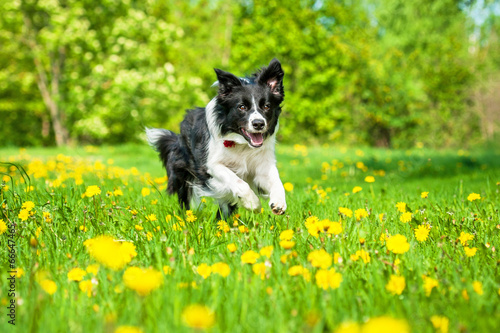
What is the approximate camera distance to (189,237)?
2.51 metres

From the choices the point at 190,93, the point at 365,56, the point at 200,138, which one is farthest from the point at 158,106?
the point at 200,138

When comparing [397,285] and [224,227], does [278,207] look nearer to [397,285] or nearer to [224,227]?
[224,227]

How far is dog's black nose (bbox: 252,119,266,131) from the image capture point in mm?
3723

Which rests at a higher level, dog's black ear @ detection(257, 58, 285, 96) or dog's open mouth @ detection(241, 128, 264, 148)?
dog's black ear @ detection(257, 58, 285, 96)

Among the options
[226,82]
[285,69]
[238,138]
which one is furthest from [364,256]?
[285,69]

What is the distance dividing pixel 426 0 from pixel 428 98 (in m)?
4.71

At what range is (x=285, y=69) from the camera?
2097cm

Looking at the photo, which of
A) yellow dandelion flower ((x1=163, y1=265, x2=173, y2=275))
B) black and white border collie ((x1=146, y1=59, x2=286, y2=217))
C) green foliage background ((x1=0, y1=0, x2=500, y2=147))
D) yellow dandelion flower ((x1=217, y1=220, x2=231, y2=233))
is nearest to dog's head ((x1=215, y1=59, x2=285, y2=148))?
black and white border collie ((x1=146, y1=59, x2=286, y2=217))

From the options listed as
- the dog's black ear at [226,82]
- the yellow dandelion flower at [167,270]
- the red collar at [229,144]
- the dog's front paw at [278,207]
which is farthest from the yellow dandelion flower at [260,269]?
the dog's black ear at [226,82]

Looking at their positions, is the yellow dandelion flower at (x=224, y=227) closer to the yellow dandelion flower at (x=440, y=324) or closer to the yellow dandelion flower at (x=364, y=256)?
the yellow dandelion flower at (x=364, y=256)

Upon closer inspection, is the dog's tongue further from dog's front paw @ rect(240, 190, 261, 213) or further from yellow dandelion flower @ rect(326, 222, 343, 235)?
Answer: yellow dandelion flower @ rect(326, 222, 343, 235)

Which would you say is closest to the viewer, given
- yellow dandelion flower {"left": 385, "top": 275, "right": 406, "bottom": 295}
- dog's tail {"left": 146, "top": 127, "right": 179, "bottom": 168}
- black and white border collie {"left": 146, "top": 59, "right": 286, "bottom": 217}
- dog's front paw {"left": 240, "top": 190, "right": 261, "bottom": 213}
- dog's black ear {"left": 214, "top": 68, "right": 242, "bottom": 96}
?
yellow dandelion flower {"left": 385, "top": 275, "right": 406, "bottom": 295}

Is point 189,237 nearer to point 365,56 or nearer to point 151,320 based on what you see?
point 151,320

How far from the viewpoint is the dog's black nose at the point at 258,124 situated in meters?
3.72
